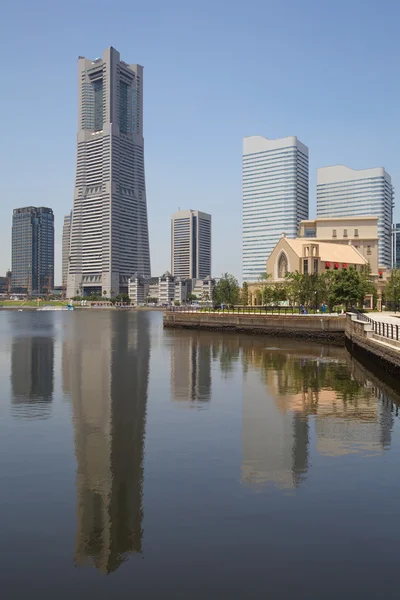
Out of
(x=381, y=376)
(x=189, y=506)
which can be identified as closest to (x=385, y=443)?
(x=189, y=506)

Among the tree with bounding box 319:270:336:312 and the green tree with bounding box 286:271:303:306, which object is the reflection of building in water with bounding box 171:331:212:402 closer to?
the tree with bounding box 319:270:336:312

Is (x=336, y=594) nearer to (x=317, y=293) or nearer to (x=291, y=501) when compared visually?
(x=291, y=501)

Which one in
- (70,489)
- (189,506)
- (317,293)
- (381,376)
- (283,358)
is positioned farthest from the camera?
(317,293)

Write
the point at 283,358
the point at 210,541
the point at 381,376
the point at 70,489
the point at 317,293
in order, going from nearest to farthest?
the point at 210,541 < the point at 70,489 < the point at 381,376 < the point at 283,358 < the point at 317,293

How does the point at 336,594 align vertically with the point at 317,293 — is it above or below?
below

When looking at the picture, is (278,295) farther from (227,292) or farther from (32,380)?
(32,380)

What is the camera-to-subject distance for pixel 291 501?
18844mm

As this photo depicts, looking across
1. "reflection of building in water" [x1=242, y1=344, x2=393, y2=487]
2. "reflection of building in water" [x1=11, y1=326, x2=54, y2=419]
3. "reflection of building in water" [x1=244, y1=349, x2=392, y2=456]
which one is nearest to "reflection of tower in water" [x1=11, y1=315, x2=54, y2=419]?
"reflection of building in water" [x1=11, y1=326, x2=54, y2=419]

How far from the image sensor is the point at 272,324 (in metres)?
98.1

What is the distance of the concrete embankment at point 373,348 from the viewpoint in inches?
1732

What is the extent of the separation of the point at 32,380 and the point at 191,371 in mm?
15247

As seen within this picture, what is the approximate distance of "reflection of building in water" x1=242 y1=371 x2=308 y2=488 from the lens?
21.6 metres

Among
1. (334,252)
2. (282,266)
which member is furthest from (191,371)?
(334,252)

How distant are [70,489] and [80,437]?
25.2ft
